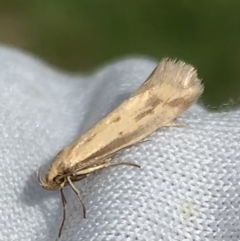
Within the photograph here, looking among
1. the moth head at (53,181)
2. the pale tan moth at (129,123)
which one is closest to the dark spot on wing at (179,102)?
the pale tan moth at (129,123)

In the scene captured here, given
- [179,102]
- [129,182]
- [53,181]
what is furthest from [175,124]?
[53,181]

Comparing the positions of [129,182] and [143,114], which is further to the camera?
[143,114]

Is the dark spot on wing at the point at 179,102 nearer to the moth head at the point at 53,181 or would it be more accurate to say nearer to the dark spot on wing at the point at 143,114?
the dark spot on wing at the point at 143,114

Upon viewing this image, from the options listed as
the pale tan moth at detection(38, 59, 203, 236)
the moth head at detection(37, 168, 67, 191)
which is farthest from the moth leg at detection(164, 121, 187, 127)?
the moth head at detection(37, 168, 67, 191)

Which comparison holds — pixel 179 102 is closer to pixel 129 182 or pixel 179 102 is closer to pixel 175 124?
pixel 175 124

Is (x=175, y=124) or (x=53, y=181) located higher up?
(x=175, y=124)

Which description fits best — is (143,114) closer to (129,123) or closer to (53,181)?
(129,123)

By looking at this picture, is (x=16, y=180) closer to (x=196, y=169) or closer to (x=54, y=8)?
(x=196, y=169)
